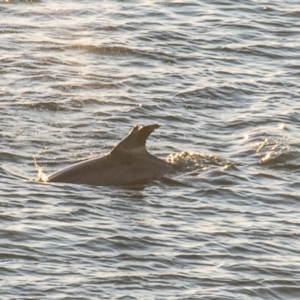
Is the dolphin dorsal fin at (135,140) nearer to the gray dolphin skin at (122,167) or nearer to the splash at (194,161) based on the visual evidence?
the gray dolphin skin at (122,167)

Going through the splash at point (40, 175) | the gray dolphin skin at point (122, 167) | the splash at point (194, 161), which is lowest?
the splash at point (194, 161)

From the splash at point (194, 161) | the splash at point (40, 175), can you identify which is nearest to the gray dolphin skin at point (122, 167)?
the splash at point (40, 175)

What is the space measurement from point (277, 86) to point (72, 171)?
717 cm

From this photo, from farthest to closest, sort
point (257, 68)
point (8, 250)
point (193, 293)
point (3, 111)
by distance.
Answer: point (257, 68)
point (3, 111)
point (8, 250)
point (193, 293)

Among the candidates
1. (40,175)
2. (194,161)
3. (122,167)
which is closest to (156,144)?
(194,161)

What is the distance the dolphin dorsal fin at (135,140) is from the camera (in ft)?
51.0

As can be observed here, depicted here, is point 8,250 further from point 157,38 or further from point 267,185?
point 157,38

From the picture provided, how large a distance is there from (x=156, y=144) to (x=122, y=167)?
2345 mm

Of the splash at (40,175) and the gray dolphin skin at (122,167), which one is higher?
the gray dolphin skin at (122,167)

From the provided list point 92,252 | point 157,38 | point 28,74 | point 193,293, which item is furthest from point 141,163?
point 157,38

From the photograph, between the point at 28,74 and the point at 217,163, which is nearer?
the point at 217,163

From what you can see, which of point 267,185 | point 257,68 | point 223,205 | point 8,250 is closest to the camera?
point 8,250

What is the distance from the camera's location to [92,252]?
1295cm

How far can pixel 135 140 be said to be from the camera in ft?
51.5
